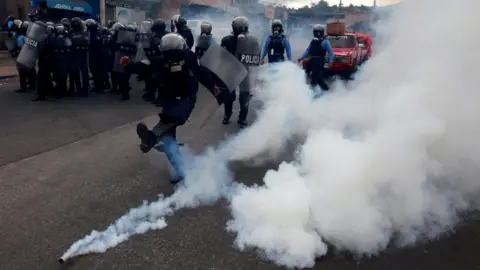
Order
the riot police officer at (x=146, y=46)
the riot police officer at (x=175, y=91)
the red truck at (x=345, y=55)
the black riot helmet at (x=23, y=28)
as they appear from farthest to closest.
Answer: the red truck at (x=345, y=55) → the black riot helmet at (x=23, y=28) → the riot police officer at (x=146, y=46) → the riot police officer at (x=175, y=91)

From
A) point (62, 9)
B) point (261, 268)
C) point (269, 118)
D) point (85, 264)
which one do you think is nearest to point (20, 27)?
point (269, 118)

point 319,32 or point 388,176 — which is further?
point 319,32

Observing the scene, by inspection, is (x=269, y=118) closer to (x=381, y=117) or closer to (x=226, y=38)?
(x=226, y=38)

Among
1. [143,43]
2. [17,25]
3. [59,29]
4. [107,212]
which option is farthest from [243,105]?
[17,25]

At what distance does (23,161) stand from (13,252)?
7.84 feet

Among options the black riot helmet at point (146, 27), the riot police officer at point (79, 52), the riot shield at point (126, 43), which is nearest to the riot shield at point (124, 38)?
the riot shield at point (126, 43)

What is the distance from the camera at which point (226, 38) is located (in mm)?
7004

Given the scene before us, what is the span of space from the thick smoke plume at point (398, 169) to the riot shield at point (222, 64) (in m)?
1.52

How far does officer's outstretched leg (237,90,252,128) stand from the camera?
708 centimetres

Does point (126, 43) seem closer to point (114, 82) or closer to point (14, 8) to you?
point (114, 82)

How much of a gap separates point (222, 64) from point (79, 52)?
5657 millimetres

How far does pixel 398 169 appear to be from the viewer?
366cm

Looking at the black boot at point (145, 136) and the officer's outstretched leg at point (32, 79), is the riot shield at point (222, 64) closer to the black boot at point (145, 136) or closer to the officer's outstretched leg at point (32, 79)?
the black boot at point (145, 136)

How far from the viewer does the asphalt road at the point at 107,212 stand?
308 cm
